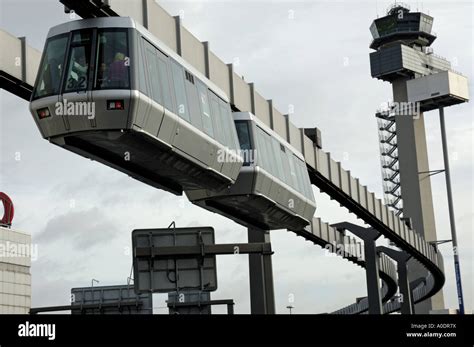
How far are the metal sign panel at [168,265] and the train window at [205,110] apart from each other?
3795mm

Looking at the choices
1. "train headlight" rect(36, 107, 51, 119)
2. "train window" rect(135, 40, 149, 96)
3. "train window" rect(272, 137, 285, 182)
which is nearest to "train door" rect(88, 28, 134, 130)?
"train window" rect(135, 40, 149, 96)

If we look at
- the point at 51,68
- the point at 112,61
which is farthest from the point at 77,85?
the point at 51,68

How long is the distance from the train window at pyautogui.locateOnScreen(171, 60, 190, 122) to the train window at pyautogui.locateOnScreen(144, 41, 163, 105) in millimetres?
1067

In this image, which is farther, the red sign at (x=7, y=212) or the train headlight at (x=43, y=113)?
the red sign at (x=7, y=212)

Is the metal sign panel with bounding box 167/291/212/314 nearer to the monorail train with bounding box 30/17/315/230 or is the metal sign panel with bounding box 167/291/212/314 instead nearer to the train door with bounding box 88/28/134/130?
the monorail train with bounding box 30/17/315/230

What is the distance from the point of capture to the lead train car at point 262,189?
25703 millimetres

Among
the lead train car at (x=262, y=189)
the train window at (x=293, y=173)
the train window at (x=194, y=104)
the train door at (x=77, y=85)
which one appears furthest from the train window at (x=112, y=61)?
the train window at (x=293, y=173)

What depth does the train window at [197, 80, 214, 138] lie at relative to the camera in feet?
70.4

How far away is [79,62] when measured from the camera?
17859 mm

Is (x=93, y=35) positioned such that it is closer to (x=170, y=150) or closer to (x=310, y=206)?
(x=170, y=150)

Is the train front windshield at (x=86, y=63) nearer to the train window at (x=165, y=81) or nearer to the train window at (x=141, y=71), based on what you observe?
the train window at (x=141, y=71)

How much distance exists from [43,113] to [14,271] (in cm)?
12876

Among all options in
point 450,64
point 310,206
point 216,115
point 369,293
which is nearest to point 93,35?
point 216,115
